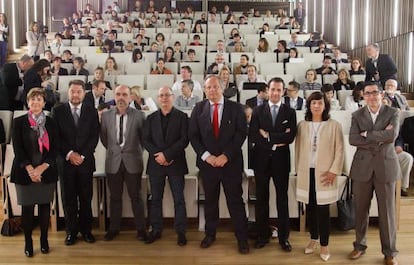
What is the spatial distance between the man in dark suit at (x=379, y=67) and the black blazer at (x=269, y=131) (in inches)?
154

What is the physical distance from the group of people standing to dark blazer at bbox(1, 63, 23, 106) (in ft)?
8.93

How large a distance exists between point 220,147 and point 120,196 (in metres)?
1.01

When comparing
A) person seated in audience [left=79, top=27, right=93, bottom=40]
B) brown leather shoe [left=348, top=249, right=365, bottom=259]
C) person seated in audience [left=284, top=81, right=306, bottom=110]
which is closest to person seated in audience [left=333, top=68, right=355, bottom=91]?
person seated in audience [left=284, top=81, right=306, bottom=110]

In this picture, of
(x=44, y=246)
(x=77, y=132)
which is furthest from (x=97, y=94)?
(x=44, y=246)

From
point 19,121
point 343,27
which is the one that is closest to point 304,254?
point 19,121

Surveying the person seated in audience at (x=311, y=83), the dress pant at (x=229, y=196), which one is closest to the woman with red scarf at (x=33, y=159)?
the dress pant at (x=229, y=196)

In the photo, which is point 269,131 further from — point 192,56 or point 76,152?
point 192,56

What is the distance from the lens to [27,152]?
3895mm

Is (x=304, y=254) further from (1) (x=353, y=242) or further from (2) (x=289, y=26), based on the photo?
(2) (x=289, y=26)

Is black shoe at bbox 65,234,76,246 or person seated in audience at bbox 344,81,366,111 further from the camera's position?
person seated in audience at bbox 344,81,366,111

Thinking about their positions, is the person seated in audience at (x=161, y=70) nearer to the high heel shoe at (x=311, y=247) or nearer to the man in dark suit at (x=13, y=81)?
the man in dark suit at (x=13, y=81)

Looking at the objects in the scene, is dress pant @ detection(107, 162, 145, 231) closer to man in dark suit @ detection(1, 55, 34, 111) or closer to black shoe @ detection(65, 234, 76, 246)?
black shoe @ detection(65, 234, 76, 246)

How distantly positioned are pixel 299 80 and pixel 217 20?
6.66m

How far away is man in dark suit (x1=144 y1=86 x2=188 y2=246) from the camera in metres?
4.15
